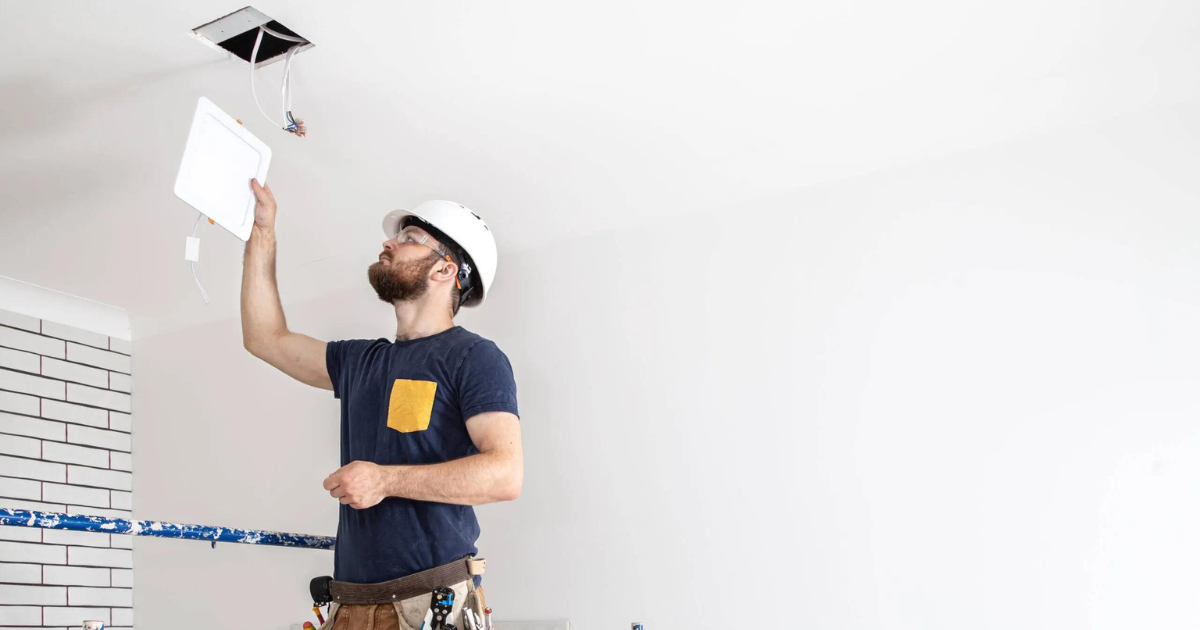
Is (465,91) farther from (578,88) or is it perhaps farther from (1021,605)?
(1021,605)

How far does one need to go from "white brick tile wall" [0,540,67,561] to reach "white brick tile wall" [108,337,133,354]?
0.86 m

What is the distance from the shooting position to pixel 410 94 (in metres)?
2.45

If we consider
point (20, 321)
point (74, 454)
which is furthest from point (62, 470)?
point (20, 321)

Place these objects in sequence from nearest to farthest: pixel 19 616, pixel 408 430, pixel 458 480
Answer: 1. pixel 458 480
2. pixel 408 430
3. pixel 19 616

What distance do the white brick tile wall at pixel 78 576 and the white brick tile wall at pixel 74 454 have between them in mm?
409

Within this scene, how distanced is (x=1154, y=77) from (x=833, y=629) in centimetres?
174

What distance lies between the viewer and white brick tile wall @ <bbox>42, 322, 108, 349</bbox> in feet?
12.3

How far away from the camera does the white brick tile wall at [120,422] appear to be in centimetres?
391

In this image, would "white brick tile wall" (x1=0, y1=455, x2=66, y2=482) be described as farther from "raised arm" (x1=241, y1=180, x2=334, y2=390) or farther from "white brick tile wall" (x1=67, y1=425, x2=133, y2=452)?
"raised arm" (x1=241, y1=180, x2=334, y2=390)

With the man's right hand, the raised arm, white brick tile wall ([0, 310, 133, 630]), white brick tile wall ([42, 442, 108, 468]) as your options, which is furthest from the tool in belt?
white brick tile wall ([42, 442, 108, 468])

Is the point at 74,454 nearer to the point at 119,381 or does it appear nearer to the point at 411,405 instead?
the point at 119,381

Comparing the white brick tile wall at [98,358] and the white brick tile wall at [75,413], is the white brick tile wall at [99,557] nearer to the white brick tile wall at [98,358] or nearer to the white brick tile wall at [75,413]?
the white brick tile wall at [75,413]

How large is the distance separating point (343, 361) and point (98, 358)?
214 centimetres

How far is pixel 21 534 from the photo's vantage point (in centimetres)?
348
